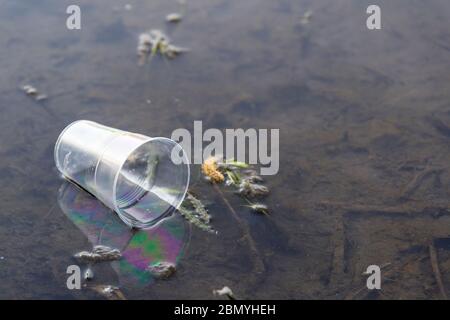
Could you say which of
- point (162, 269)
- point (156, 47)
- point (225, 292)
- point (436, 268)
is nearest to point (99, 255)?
point (162, 269)

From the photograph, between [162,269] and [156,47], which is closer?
[162,269]

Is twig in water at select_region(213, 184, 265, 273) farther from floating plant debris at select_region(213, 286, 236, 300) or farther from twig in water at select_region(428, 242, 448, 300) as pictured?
twig in water at select_region(428, 242, 448, 300)

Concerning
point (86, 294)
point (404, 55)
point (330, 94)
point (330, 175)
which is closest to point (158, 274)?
point (86, 294)

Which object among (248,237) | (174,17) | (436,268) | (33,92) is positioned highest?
(174,17)

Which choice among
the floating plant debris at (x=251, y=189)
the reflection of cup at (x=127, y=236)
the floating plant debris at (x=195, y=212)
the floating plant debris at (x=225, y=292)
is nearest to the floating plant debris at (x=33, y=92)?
the reflection of cup at (x=127, y=236)

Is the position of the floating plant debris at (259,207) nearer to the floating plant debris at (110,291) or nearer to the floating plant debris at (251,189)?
the floating plant debris at (251,189)

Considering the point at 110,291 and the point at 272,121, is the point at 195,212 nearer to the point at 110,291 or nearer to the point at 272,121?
the point at 110,291
